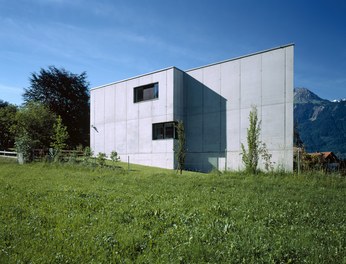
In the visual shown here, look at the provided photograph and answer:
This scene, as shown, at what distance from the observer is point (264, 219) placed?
5.70m

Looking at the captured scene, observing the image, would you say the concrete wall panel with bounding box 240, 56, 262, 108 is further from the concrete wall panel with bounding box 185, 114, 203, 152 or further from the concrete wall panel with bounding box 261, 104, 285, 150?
the concrete wall panel with bounding box 185, 114, 203, 152

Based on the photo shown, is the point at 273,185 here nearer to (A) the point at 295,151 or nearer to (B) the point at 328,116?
(A) the point at 295,151

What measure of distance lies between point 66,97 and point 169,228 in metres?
45.1

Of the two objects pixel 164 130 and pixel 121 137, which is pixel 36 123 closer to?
pixel 121 137

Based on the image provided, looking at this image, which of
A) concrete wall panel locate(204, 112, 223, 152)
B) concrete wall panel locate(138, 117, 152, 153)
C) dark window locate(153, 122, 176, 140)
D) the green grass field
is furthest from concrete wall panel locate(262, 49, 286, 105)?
the green grass field

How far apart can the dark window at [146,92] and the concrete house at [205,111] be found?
0.10 m

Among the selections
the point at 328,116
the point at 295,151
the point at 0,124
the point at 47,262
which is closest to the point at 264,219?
the point at 47,262

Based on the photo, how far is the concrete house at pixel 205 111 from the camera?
2066 centimetres

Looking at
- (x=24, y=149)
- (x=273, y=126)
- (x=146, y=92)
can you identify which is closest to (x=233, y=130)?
(x=273, y=126)

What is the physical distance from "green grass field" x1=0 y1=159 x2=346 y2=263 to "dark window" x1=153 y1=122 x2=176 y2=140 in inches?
655

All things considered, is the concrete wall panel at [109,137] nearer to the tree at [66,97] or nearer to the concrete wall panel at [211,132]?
the concrete wall panel at [211,132]

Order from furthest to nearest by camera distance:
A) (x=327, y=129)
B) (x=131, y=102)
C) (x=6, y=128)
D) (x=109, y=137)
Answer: (x=327, y=129)
(x=6, y=128)
(x=109, y=137)
(x=131, y=102)

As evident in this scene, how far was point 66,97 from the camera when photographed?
46.1 metres

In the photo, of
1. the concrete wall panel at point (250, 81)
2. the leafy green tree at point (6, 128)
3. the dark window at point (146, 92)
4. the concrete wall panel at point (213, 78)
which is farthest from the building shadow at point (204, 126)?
the leafy green tree at point (6, 128)
